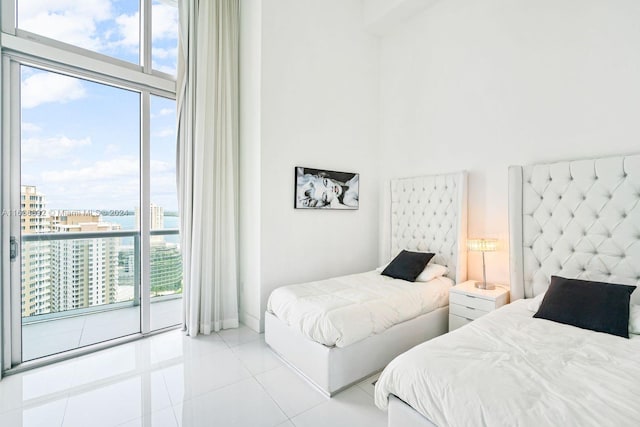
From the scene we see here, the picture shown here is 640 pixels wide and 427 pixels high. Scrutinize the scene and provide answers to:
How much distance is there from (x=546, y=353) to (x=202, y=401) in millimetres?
2128

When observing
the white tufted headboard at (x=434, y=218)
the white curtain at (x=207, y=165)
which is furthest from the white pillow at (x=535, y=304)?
the white curtain at (x=207, y=165)

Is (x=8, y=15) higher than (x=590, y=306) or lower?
higher

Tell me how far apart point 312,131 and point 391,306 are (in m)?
2.16

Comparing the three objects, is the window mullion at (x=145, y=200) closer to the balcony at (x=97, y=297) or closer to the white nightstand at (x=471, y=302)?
the balcony at (x=97, y=297)

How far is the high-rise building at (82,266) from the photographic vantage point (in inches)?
105

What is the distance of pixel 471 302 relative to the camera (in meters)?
2.63

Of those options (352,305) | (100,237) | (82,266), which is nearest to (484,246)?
(352,305)


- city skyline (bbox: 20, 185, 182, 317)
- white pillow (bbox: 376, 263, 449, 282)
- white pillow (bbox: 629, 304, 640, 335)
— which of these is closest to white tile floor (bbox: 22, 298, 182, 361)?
city skyline (bbox: 20, 185, 182, 317)

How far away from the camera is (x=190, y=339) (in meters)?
2.99

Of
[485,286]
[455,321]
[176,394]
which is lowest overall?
[176,394]

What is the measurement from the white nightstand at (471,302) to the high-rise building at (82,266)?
3.41 m

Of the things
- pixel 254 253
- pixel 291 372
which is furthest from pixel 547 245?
pixel 254 253

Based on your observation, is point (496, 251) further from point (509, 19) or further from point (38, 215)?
point (38, 215)

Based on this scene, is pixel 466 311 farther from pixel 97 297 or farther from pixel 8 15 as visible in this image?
pixel 8 15
